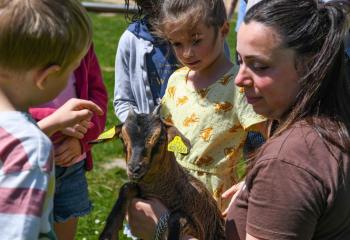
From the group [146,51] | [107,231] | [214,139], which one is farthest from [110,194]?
[107,231]

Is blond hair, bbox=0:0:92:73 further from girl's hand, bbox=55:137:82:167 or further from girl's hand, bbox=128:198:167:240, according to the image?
girl's hand, bbox=55:137:82:167

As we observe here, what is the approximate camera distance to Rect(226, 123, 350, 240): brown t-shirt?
7.14 feet

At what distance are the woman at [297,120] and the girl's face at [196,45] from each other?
39.1 inches

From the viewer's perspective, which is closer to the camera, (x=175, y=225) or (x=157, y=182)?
(x=175, y=225)

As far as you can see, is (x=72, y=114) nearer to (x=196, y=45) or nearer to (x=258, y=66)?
(x=196, y=45)

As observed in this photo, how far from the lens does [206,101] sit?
354cm

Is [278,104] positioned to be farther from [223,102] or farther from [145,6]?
[145,6]

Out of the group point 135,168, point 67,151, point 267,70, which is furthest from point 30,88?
point 67,151

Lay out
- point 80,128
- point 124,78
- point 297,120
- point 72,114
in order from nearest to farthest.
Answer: point 297,120, point 72,114, point 80,128, point 124,78

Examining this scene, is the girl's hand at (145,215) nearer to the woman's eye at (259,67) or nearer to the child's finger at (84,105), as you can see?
the child's finger at (84,105)

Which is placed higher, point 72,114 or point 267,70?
point 267,70

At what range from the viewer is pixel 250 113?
3439 millimetres

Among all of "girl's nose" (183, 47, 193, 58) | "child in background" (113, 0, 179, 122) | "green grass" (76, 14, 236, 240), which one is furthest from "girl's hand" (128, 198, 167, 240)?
"green grass" (76, 14, 236, 240)

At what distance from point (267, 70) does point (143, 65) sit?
5.61 feet
